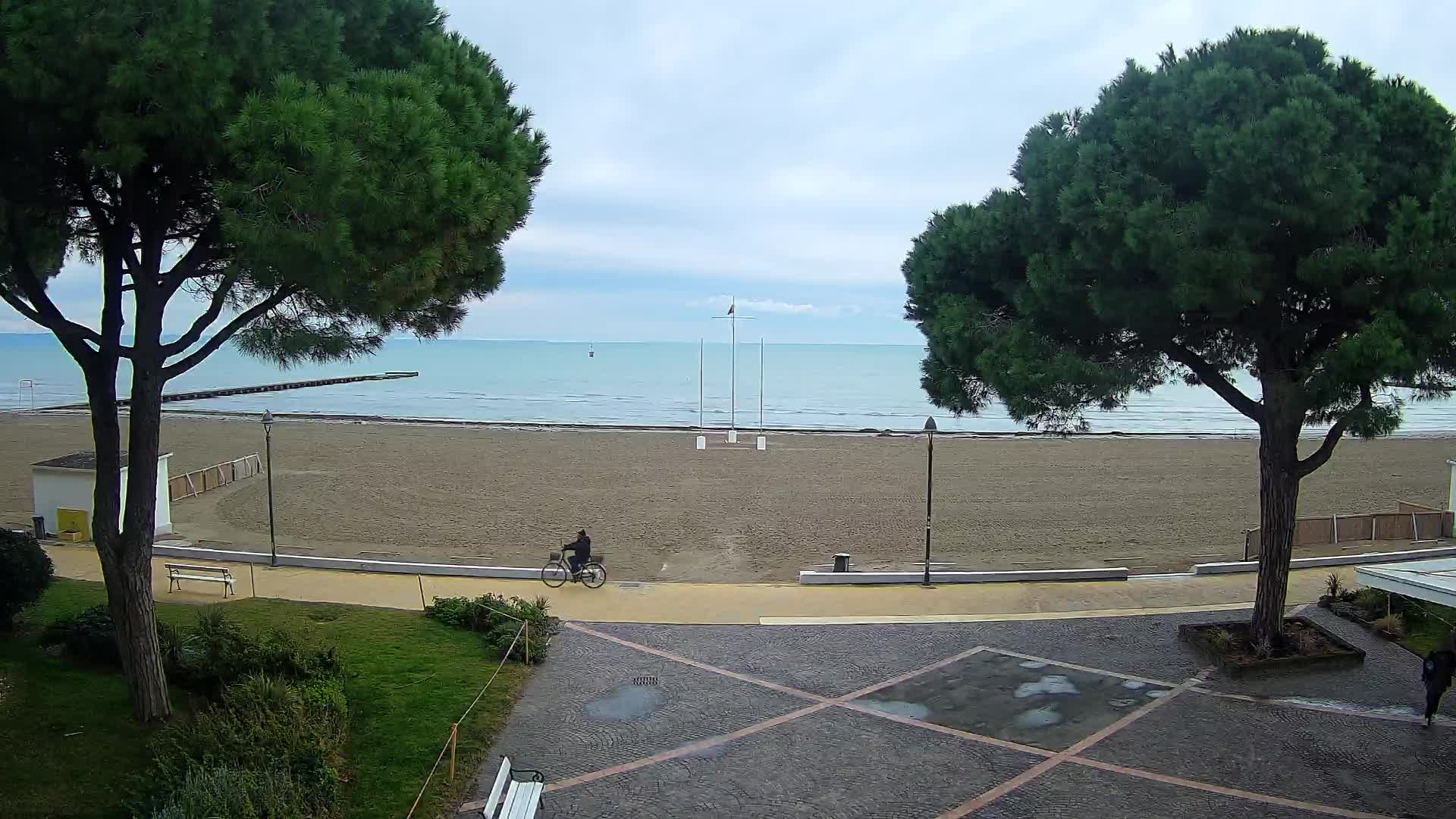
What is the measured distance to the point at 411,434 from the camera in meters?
48.4

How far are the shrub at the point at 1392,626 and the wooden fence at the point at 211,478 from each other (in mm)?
28442

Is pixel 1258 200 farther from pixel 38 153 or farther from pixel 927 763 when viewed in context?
pixel 38 153

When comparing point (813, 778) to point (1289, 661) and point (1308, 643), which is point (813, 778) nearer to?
point (1289, 661)

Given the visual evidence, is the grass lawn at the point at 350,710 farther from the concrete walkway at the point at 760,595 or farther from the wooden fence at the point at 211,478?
the wooden fence at the point at 211,478

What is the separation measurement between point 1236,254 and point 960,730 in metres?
6.15

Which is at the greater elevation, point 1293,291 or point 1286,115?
point 1286,115

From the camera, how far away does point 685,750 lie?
968cm

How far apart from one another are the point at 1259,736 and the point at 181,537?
22.5 meters

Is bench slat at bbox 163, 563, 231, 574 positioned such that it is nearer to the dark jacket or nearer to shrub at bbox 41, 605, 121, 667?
shrub at bbox 41, 605, 121, 667

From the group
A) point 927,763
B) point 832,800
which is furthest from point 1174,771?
point 832,800

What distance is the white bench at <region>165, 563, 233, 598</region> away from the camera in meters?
15.2

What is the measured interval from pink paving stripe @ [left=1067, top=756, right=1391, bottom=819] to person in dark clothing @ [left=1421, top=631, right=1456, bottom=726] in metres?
2.66

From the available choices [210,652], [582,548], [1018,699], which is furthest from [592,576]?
[1018,699]

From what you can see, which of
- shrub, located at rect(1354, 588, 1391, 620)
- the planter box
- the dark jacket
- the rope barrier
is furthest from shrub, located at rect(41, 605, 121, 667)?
shrub, located at rect(1354, 588, 1391, 620)
